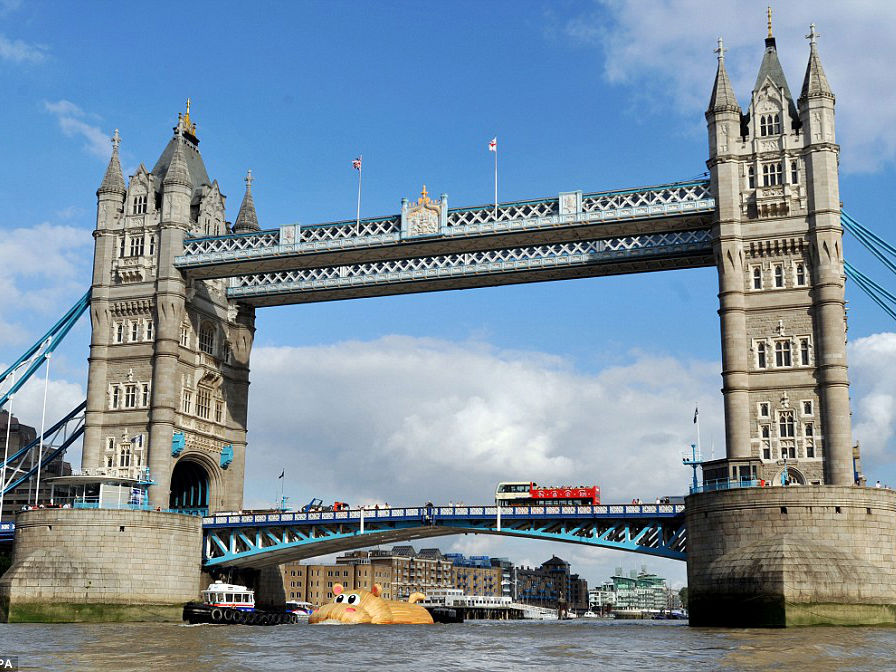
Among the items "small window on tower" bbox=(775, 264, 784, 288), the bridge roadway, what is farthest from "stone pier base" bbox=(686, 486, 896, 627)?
the bridge roadway

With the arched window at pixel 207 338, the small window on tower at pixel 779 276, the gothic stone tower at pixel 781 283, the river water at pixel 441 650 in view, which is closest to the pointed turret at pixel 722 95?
the gothic stone tower at pixel 781 283

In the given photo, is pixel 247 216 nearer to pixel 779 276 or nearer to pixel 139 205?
pixel 139 205

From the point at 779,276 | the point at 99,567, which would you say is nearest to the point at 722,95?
the point at 779,276

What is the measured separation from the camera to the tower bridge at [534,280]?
56.2m

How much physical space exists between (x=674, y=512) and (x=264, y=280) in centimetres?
3552

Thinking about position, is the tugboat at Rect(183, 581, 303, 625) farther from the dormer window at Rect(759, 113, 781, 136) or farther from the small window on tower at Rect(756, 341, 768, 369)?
the dormer window at Rect(759, 113, 781, 136)

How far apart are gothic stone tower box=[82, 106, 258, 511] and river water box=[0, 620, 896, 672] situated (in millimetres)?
22174

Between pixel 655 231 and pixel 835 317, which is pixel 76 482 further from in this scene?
pixel 835 317

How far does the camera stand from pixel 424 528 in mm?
73250

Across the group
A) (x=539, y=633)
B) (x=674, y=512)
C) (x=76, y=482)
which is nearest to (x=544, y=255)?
(x=674, y=512)

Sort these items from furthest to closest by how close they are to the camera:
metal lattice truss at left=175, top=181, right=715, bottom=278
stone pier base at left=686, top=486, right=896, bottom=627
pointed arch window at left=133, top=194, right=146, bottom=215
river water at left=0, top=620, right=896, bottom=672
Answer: pointed arch window at left=133, top=194, right=146, bottom=215 < metal lattice truss at left=175, top=181, right=715, bottom=278 < stone pier base at left=686, top=486, right=896, bottom=627 < river water at left=0, top=620, right=896, bottom=672

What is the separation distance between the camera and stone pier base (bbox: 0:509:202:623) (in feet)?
212

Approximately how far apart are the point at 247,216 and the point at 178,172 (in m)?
9.78

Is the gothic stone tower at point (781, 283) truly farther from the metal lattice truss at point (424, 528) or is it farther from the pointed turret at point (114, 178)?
the pointed turret at point (114, 178)
